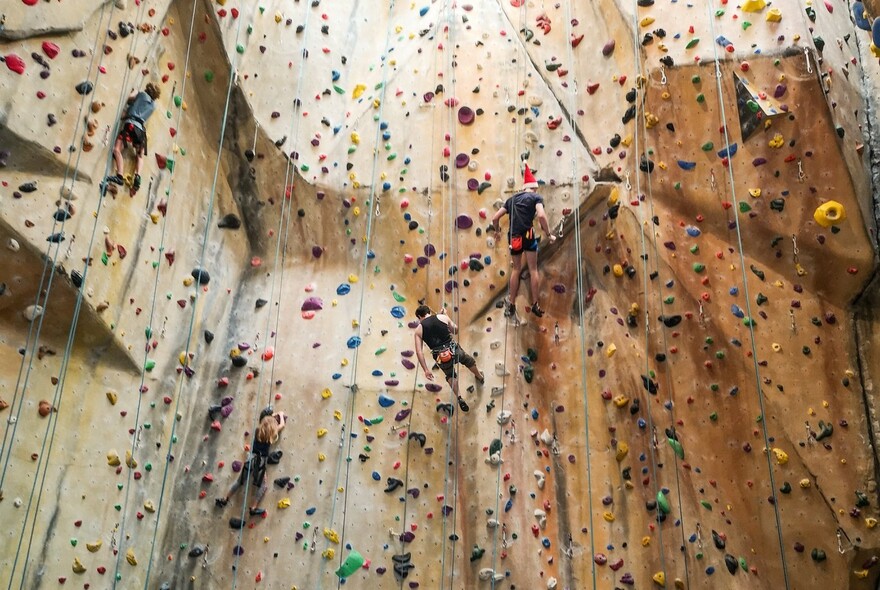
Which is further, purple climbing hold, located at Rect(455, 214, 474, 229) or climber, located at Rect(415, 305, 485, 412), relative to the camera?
purple climbing hold, located at Rect(455, 214, 474, 229)

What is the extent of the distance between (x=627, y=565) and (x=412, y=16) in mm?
4190

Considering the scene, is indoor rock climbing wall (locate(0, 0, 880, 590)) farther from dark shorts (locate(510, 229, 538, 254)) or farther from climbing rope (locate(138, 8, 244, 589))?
→ dark shorts (locate(510, 229, 538, 254))

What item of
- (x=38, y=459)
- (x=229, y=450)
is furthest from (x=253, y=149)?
(x=38, y=459)

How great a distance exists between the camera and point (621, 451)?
15.1 feet

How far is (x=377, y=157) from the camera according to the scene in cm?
546

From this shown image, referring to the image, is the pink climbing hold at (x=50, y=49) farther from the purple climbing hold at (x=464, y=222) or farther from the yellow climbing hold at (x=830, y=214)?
the yellow climbing hold at (x=830, y=214)

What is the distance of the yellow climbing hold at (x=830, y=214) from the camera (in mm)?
4363

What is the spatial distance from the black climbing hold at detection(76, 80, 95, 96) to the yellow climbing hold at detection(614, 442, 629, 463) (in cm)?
371

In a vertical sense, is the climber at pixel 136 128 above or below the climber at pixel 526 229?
above

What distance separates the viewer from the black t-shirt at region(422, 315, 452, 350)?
4.66 metres

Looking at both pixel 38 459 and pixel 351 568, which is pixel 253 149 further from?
pixel 351 568

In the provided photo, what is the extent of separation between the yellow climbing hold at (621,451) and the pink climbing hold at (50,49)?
3.90 m

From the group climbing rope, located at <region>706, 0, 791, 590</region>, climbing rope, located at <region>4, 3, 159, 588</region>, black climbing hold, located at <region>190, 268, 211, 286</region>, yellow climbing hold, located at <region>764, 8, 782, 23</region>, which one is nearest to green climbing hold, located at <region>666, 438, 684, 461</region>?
climbing rope, located at <region>706, 0, 791, 590</region>

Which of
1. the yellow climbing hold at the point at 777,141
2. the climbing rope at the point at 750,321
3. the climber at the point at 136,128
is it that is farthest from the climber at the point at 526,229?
the climber at the point at 136,128
